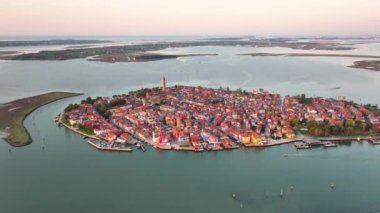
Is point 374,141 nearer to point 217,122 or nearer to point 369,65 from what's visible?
point 217,122

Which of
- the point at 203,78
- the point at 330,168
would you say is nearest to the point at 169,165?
the point at 330,168

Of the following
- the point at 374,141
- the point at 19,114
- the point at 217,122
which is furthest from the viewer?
the point at 19,114

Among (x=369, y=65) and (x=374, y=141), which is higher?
(x=369, y=65)

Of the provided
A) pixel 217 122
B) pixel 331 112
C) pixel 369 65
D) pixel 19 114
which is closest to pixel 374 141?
pixel 331 112

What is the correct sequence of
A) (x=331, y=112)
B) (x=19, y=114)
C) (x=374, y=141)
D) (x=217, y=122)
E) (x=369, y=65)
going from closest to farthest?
(x=374, y=141) < (x=217, y=122) < (x=331, y=112) < (x=19, y=114) < (x=369, y=65)

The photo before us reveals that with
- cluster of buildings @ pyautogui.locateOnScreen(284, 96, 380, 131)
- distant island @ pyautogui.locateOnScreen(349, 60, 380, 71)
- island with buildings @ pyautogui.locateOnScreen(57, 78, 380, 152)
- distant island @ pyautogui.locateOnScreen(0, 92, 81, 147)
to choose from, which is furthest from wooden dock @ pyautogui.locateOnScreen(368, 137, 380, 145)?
distant island @ pyautogui.locateOnScreen(349, 60, 380, 71)

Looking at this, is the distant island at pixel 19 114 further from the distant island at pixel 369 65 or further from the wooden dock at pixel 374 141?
the distant island at pixel 369 65

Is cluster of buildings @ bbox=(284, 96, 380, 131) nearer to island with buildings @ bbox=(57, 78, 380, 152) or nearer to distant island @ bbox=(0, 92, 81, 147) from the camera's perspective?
island with buildings @ bbox=(57, 78, 380, 152)
